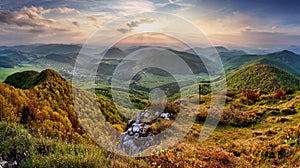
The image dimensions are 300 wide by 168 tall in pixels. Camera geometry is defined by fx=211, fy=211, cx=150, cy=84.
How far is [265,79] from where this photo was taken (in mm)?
142750

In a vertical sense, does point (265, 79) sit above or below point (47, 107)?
below

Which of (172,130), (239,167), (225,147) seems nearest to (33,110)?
(239,167)

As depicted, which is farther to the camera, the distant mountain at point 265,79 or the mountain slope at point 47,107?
the distant mountain at point 265,79

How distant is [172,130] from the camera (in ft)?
48.2

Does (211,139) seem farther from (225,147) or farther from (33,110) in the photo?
(33,110)

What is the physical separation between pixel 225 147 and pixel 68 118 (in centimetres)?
899

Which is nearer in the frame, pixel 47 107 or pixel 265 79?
pixel 47 107

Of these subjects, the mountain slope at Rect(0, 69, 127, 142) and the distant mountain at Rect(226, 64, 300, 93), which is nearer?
the mountain slope at Rect(0, 69, 127, 142)

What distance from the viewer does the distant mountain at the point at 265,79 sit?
130 m

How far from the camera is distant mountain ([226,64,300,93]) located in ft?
426

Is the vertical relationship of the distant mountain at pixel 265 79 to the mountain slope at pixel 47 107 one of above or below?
below

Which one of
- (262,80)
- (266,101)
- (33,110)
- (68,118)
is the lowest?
(262,80)

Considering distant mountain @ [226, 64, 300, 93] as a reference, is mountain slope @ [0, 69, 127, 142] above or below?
above

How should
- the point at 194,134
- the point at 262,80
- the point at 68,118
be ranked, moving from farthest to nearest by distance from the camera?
the point at 262,80, the point at 194,134, the point at 68,118
